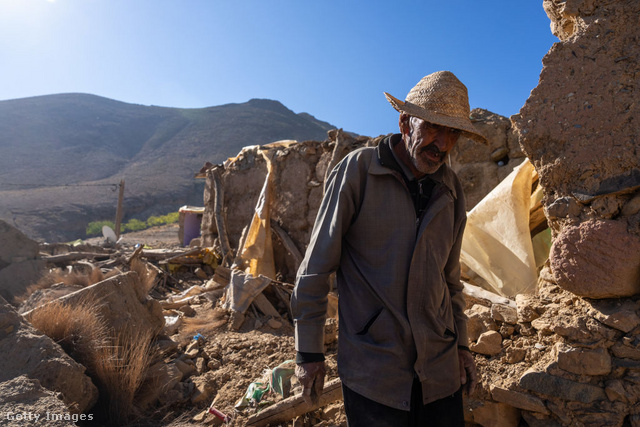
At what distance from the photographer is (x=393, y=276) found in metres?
1.46

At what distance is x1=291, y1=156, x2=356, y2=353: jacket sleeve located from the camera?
1.47 m

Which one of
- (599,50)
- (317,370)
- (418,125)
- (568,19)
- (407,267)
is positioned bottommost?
(317,370)

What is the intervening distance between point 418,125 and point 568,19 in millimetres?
1334

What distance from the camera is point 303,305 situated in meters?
1.47

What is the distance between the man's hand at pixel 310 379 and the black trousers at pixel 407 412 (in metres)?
0.11

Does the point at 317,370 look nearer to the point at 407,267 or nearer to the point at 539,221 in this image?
the point at 407,267

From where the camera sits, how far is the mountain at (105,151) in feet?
104

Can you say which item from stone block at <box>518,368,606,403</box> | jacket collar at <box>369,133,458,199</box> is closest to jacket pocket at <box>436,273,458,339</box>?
jacket collar at <box>369,133,458,199</box>

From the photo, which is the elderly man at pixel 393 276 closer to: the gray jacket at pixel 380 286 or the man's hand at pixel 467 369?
the gray jacket at pixel 380 286

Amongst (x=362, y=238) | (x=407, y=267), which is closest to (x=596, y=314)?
(x=407, y=267)

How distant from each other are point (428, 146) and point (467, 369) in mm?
949

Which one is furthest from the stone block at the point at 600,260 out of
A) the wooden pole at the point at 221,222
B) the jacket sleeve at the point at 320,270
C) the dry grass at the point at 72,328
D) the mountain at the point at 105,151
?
the mountain at the point at 105,151

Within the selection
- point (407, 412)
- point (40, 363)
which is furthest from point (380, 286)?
point (40, 363)

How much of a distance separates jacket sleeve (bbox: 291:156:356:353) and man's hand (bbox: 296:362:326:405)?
0.18ft
